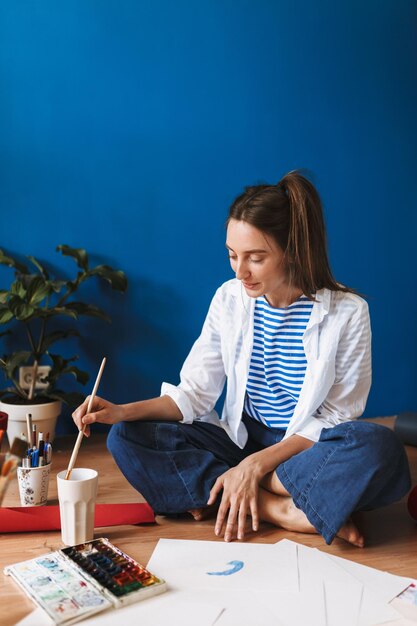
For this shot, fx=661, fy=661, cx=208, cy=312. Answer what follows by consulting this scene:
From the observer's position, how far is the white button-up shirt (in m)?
1.59

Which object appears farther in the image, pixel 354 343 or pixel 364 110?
pixel 364 110

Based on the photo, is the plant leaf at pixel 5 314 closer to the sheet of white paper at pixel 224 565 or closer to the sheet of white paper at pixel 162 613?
the sheet of white paper at pixel 224 565

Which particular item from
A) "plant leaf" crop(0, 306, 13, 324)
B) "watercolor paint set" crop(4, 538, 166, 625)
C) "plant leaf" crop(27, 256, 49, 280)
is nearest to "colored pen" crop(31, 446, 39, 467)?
"watercolor paint set" crop(4, 538, 166, 625)

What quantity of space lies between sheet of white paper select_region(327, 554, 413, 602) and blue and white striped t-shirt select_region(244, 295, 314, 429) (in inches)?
16.7

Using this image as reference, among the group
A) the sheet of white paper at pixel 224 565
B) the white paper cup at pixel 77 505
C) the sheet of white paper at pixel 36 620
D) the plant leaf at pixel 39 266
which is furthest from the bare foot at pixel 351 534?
the plant leaf at pixel 39 266

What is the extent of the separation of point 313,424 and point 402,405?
4.49ft

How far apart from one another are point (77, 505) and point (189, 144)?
1.53 meters

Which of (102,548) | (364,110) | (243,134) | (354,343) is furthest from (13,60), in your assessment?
(102,548)

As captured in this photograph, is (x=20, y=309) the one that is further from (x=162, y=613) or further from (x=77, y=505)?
(x=162, y=613)

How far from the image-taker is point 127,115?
241cm

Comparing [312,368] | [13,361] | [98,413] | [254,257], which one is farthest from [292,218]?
[13,361]

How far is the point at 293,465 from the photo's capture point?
1.50 m

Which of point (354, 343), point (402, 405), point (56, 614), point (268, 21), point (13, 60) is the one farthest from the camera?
point (402, 405)

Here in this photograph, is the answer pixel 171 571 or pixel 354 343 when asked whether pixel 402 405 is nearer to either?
pixel 354 343
